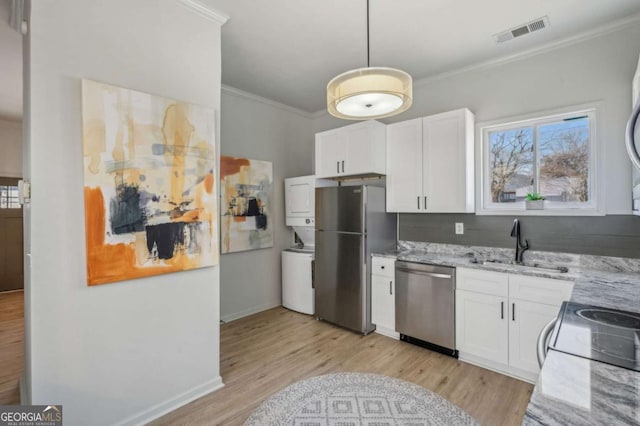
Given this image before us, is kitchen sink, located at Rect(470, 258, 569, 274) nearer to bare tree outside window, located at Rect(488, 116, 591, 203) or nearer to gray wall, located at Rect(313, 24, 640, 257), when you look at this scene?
gray wall, located at Rect(313, 24, 640, 257)

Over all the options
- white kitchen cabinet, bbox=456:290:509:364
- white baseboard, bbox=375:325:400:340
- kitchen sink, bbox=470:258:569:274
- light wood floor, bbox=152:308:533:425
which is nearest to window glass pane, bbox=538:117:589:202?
kitchen sink, bbox=470:258:569:274

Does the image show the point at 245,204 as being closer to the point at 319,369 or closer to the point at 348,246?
the point at 348,246

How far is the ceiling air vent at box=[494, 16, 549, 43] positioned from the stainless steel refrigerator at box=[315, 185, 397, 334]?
5.80ft

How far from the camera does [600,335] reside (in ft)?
3.59

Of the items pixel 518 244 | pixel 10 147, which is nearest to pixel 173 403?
pixel 518 244

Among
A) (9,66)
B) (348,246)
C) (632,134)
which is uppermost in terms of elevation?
(9,66)

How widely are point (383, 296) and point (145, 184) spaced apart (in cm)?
252

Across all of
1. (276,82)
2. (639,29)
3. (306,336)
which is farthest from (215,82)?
(639,29)

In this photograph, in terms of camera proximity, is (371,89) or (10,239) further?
(10,239)

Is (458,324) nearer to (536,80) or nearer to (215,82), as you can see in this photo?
(536,80)

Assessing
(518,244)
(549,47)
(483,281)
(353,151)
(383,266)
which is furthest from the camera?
(353,151)

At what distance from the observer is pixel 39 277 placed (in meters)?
1.61

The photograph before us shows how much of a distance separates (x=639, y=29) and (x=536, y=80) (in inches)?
27.4

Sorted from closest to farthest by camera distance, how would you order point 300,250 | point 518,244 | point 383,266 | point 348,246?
point 518,244
point 383,266
point 348,246
point 300,250
